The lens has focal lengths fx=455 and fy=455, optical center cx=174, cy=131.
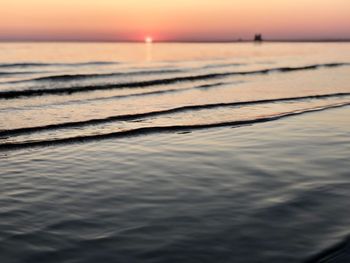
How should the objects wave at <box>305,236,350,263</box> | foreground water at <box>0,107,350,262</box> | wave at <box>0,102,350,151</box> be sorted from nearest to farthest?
wave at <box>305,236,350,263</box>, foreground water at <box>0,107,350,262</box>, wave at <box>0,102,350,151</box>

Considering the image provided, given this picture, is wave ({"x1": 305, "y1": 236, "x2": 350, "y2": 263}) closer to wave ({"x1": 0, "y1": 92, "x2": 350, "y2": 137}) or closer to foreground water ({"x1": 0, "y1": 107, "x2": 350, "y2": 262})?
foreground water ({"x1": 0, "y1": 107, "x2": 350, "y2": 262})

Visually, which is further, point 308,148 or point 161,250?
point 308,148

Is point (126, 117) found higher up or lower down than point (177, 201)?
lower down

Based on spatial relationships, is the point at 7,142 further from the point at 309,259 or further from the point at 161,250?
the point at 309,259

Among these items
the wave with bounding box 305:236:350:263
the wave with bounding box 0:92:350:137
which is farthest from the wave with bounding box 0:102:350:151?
the wave with bounding box 305:236:350:263

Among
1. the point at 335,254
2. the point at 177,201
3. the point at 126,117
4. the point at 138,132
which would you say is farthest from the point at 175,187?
the point at 126,117

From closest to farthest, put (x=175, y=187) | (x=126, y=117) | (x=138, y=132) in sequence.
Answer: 1. (x=175, y=187)
2. (x=138, y=132)
3. (x=126, y=117)

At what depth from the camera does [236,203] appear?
6359 millimetres

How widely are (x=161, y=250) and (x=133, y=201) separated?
1.67 m

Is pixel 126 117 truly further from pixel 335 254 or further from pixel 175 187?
pixel 335 254

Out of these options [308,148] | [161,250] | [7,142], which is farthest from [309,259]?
[7,142]

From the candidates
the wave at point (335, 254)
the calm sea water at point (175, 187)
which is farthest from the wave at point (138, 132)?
the wave at point (335, 254)

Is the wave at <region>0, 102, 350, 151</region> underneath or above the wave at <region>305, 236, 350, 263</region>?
underneath

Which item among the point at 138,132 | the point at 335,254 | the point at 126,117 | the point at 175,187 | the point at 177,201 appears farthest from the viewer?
the point at 126,117
